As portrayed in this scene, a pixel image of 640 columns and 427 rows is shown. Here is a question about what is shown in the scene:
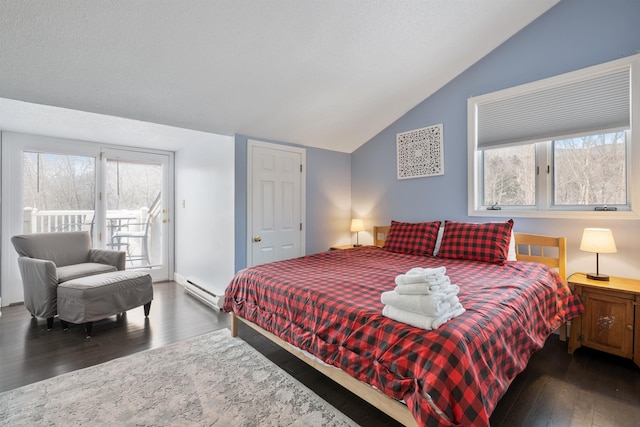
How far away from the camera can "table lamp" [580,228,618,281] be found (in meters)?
2.28

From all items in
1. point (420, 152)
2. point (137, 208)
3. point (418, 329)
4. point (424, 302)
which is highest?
point (420, 152)

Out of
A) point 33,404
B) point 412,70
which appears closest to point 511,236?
point 412,70

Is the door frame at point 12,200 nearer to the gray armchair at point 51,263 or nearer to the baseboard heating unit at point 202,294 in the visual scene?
the gray armchair at point 51,263

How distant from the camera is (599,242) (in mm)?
2301

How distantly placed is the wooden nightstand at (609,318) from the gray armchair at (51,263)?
4521 mm

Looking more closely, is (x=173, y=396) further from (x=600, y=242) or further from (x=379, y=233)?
(x=600, y=242)

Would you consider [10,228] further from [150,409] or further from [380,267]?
[380,267]

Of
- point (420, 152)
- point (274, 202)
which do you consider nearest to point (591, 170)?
point (420, 152)

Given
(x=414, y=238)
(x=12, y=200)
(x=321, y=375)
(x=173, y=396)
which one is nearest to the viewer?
(x=173, y=396)

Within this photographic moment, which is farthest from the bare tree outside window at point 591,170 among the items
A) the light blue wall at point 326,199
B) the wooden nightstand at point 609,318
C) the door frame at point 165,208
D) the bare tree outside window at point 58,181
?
the bare tree outside window at point 58,181

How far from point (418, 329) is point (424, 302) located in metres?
0.12

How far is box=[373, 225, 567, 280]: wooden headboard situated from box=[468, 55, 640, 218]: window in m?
0.25

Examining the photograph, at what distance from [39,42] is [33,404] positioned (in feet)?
7.29

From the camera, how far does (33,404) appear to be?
1748 millimetres
